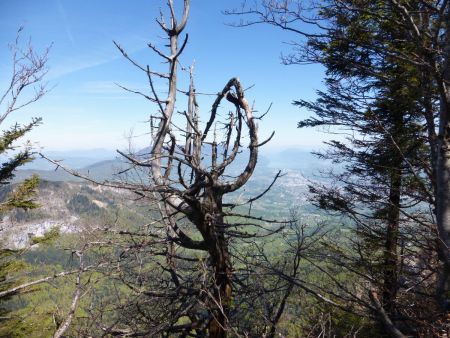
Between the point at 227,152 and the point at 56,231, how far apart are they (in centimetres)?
986

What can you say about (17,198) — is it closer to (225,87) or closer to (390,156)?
(225,87)

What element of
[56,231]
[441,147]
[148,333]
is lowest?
[56,231]

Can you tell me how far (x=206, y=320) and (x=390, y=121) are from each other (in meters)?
7.45

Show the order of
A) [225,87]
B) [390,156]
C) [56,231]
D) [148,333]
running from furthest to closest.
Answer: [56,231] < [390,156] < [225,87] < [148,333]

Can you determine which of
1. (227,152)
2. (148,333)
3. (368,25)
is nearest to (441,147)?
(227,152)

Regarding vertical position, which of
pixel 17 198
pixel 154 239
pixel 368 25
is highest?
pixel 368 25

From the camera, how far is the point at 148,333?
3.14 m

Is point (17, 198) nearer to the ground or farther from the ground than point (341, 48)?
nearer to the ground

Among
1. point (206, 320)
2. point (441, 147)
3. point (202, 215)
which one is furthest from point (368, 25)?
point (206, 320)

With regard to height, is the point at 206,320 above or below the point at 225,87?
below

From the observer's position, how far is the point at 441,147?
3.23 metres

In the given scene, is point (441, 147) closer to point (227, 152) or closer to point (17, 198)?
point (227, 152)

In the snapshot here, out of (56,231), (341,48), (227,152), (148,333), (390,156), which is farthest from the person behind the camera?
(56,231)

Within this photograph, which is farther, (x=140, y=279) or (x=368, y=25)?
(x=368, y=25)
